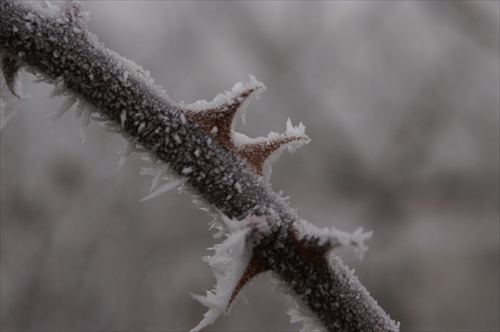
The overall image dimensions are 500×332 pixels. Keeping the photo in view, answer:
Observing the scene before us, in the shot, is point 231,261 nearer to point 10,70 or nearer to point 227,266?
point 227,266

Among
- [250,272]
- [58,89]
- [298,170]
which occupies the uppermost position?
[298,170]

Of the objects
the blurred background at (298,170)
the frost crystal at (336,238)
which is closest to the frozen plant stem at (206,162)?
the frost crystal at (336,238)

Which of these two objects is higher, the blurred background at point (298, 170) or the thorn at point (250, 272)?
the blurred background at point (298, 170)

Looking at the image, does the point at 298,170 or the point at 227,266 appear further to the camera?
the point at 298,170

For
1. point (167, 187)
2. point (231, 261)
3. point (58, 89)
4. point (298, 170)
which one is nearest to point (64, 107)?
point (58, 89)

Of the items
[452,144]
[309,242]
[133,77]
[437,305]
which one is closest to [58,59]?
[133,77]

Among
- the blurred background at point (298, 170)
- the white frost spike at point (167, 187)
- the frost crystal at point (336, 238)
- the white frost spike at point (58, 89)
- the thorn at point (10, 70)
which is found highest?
the blurred background at point (298, 170)

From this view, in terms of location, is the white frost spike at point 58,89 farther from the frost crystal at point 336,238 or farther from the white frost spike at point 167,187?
the frost crystal at point 336,238
